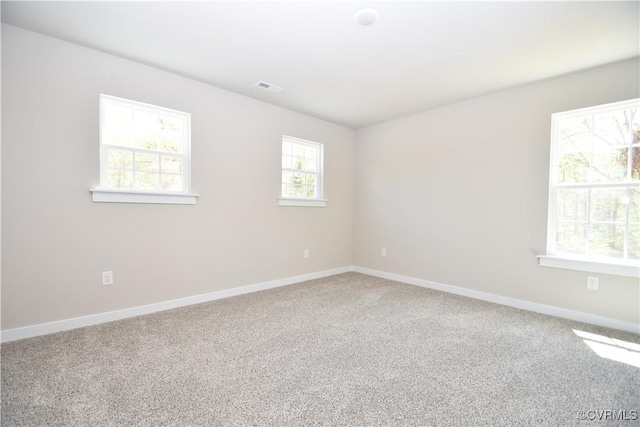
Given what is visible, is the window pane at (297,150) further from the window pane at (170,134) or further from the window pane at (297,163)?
the window pane at (170,134)

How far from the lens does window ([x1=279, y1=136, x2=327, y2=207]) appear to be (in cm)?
400

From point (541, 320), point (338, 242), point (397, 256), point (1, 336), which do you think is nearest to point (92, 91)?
point (1, 336)

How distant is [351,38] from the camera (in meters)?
2.26

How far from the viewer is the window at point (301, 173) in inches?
157

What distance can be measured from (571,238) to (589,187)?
51 cm

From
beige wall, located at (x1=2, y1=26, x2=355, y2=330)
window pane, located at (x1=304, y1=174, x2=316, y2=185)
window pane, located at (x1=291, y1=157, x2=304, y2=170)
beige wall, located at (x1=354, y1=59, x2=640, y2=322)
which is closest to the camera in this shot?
beige wall, located at (x1=2, y1=26, x2=355, y2=330)

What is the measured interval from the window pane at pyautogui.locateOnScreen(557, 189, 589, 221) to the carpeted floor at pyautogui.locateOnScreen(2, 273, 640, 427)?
1026 millimetres

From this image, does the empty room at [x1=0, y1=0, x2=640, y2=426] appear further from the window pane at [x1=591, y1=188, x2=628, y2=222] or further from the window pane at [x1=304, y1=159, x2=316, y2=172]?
the window pane at [x1=304, y1=159, x2=316, y2=172]

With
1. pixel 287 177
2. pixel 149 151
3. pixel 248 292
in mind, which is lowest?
pixel 248 292

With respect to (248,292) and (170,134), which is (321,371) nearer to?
(248,292)

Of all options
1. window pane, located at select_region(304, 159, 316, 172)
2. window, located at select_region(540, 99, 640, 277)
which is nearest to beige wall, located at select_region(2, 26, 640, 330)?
window, located at select_region(540, 99, 640, 277)

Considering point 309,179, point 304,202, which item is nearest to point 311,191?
point 309,179

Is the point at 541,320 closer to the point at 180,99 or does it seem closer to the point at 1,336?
the point at 180,99

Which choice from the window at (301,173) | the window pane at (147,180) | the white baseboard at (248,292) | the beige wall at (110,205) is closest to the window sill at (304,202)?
the window at (301,173)
